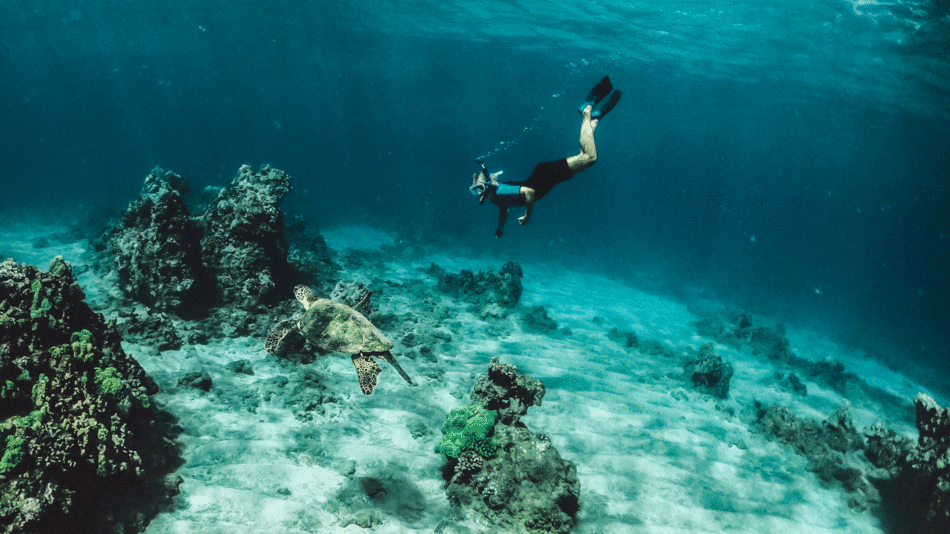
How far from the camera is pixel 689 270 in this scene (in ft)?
130

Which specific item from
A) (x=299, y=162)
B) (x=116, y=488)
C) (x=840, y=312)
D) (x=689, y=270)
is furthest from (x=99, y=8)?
(x=840, y=312)

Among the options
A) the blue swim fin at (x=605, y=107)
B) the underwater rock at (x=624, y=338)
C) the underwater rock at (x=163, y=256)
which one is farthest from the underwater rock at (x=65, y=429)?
the underwater rock at (x=624, y=338)

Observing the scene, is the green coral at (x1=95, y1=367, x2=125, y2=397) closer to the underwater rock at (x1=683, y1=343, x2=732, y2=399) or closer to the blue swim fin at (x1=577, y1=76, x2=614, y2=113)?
the blue swim fin at (x1=577, y1=76, x2=614, y2=113)

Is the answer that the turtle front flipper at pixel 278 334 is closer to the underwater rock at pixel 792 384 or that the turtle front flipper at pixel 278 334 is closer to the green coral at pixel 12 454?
the green coral at pixel 12 454

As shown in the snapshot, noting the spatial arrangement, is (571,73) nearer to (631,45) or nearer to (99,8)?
(631,45)

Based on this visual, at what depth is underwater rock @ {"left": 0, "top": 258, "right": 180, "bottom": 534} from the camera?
3.51 m

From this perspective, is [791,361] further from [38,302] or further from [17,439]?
[38,302]

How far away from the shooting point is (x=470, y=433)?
541 cm

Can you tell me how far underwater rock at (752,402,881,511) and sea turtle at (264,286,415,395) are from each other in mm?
8475

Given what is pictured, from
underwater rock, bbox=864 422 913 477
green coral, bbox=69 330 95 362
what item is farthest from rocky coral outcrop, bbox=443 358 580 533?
underwater rock, bbox=864 422 913 477

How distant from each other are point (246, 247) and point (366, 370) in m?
5.85

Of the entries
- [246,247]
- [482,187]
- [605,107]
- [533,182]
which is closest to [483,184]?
[482,187]

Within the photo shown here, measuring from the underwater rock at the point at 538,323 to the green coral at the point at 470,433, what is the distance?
21.2 ft

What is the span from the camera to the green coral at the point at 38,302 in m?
4.23
